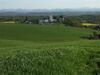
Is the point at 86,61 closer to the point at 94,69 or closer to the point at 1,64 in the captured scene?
the point at 94,69

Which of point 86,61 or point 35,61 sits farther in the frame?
point 86,61

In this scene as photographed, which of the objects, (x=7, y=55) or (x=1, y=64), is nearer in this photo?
(x=1, y=64)

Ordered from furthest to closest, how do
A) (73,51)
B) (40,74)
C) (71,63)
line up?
1. (73,51)
2. (71,63)
3. (40,74)

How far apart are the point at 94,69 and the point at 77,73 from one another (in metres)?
1.08

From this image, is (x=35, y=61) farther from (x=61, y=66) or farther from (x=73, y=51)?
(x=73, y=51)

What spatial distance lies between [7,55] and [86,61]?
4565mm

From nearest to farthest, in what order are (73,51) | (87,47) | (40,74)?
(40,74)
(73,51)
(87,47)

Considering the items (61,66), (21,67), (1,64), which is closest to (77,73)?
(61,66)

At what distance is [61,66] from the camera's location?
604 inches

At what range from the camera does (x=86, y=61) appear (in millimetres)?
16375

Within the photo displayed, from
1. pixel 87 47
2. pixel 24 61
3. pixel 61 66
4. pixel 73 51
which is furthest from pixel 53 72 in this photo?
pixel 87 47

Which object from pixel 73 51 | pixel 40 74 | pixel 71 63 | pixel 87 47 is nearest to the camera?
pixel 40 74

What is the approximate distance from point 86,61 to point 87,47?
2.39 meters

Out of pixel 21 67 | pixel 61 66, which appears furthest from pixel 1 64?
pixel 61 66
